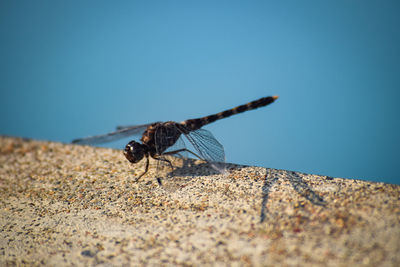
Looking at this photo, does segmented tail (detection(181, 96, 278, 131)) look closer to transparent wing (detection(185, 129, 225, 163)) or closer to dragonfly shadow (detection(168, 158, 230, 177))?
transparent wing (detection(185, 129, 225, 163))

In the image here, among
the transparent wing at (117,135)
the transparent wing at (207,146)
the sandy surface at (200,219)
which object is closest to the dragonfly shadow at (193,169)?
the sandy surface at (200,219)

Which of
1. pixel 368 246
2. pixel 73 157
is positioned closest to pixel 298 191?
pixel 368 246

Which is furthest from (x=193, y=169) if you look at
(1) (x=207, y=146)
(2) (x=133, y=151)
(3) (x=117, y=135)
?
Answer: (3) (x=117, y=135)

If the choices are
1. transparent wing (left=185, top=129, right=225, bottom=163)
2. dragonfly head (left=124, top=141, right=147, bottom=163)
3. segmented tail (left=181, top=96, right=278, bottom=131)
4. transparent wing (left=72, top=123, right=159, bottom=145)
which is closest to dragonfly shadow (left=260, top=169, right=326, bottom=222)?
transparent wing (left=185, top=129, right=225, bottom=163)

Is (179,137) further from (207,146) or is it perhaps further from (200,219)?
(200,219)

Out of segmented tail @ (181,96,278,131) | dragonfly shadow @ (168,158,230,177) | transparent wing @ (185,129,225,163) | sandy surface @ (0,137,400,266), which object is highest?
segmented tail @ (181,96,278,131)

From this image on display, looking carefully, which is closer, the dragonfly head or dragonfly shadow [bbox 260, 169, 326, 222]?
dragonfly shadow [bbox 260, 169, 326, 222]
